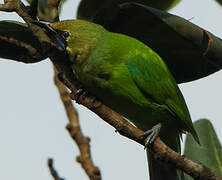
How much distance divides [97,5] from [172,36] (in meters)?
0.63

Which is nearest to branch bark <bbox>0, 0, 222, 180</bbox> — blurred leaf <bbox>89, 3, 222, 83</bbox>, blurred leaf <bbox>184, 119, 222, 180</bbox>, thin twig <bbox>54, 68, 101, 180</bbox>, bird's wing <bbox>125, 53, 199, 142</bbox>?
thin twig <bbox>54, 68, 101, 180</bbox>

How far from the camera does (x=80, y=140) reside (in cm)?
210

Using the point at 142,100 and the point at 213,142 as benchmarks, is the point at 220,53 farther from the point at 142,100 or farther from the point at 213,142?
the point at 213,142

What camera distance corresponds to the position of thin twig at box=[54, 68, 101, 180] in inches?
76.2

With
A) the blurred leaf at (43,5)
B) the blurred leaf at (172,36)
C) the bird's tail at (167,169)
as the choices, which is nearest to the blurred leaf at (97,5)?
the blurred leaf at (172,36)

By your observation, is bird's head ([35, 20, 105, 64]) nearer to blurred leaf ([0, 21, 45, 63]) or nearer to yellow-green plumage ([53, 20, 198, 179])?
yellow-green plumage ([53, 20, 198, 179])

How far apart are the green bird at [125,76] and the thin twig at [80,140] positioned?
728 mm

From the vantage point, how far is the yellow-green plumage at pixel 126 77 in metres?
3.03

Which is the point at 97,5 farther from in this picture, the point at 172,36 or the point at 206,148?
the point at 206,148

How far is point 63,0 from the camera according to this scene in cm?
313

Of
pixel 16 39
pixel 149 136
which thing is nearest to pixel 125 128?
pixel 149 136

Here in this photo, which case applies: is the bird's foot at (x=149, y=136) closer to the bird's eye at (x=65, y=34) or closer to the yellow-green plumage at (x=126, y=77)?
the yellow-green plumage at (x=126, y=77)

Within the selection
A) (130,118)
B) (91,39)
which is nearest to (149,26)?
(91,39)

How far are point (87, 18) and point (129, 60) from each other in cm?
48
